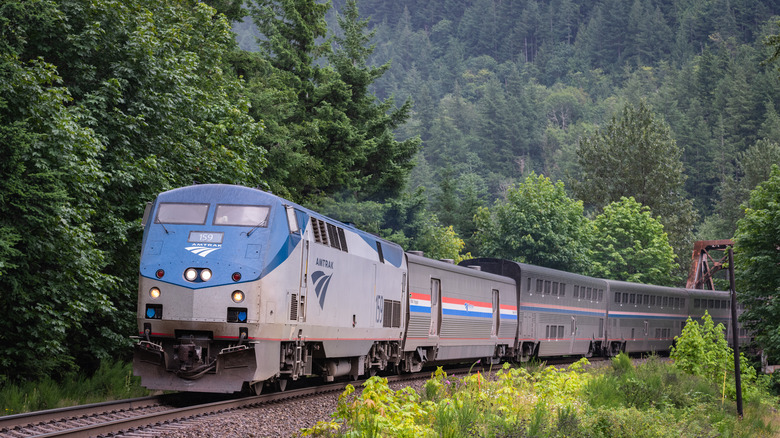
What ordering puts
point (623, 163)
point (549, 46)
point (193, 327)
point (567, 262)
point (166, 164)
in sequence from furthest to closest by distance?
point (549, 46)
point (623, 163)
point (567, 262)
point (166, 164)
point (193, 327)

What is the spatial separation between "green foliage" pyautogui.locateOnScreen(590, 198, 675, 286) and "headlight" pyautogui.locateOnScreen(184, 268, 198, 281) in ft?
186

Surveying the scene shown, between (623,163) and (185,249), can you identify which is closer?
(185,249)

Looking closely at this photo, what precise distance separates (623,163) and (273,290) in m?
71.6

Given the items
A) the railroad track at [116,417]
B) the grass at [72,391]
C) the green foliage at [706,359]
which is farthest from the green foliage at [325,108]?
the railroad track at [116,417]

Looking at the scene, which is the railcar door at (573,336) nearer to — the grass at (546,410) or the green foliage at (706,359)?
the green foliage at (706,359)

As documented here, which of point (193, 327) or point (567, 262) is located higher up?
point (567, 262)

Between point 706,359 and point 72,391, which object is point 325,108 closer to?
point 706,359

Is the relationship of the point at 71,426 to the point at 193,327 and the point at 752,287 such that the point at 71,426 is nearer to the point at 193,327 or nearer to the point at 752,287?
the point at 193,327

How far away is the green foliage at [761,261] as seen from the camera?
32.9 metres

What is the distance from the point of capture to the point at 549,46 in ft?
635

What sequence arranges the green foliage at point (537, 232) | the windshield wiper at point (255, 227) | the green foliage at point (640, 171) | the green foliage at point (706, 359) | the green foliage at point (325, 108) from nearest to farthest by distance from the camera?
1. the windshield wiper at point (255, 227)
2. the green foliage at point (706, 359)
3. the green foliage at point (325, 108)
4. the green foliage at point (537, 232)
5. the green foliage at point (640, 171)

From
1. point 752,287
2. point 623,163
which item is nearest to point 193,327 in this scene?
point 752,287

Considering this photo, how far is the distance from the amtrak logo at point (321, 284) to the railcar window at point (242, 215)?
184 centimetres

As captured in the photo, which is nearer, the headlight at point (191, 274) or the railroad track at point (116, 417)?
the railroad track at point (116, 417)
